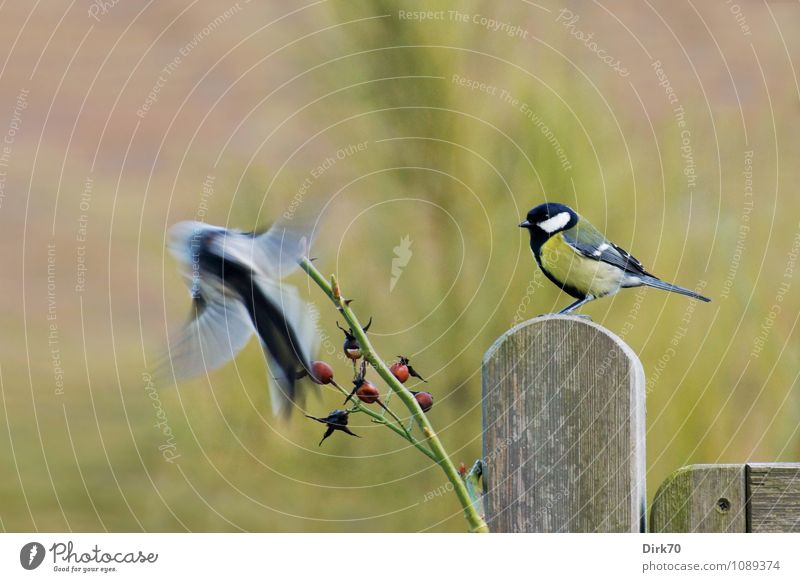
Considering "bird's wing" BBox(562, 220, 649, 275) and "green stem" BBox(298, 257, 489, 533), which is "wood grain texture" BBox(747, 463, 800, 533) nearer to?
"green stem" BBox(298, 257, 489, 533)

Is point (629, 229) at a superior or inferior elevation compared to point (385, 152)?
inferior

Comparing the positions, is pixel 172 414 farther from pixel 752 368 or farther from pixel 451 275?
pixel 752 368

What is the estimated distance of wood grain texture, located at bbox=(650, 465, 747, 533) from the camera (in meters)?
1.17

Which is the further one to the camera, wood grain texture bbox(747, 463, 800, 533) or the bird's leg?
the bird's leg

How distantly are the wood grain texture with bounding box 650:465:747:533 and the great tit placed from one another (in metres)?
0.58

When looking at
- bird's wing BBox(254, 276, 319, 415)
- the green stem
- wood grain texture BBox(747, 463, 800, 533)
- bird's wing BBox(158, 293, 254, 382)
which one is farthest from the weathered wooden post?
bird's wing BBox(158, 293, 254, 382)

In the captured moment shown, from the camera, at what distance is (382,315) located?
2352 millimetres

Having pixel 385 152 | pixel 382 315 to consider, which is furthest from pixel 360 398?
pixel 385 152

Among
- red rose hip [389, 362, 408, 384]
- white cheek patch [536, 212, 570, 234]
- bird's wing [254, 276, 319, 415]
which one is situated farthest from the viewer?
white cheek patch [536, 212, 570, 234]

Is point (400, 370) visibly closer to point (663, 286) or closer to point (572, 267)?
point (572, 267)

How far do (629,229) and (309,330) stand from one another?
112 cm

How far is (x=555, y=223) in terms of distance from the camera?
5.89ft

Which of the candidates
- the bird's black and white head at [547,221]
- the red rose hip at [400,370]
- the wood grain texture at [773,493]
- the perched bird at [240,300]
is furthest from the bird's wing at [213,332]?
the wood grain texture at [773,493]

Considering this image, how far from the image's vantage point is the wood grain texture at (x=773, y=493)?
117 centimetres
